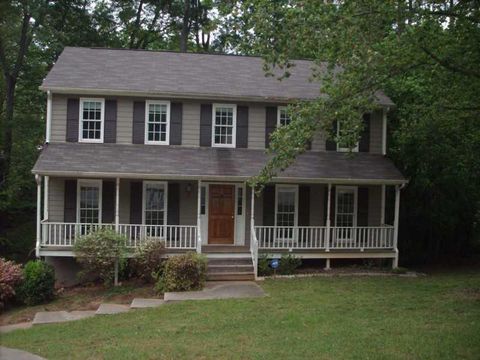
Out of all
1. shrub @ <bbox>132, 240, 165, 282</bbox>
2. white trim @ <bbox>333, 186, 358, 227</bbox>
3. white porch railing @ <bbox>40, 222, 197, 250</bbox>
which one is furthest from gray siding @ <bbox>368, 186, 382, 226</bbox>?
shrub @ <bbox>132, 240, 165, 282</bbox>

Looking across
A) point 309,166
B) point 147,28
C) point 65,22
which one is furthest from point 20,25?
point 309,166

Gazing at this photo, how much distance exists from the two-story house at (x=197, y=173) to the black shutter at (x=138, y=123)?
3cm

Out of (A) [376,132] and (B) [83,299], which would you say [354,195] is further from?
(B) [83,299]

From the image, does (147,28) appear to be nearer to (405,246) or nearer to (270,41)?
(405,246)

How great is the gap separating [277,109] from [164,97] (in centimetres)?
383

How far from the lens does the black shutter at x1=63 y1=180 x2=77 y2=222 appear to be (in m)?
17.6

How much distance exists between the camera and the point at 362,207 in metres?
19.0

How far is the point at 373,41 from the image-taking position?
12.1 m

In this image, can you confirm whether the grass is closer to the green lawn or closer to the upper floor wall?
the green lawn

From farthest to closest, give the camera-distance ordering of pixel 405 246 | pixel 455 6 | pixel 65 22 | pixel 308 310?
pixel 65 22, pixel 405 246, pixel 455 6, pixel 308 310

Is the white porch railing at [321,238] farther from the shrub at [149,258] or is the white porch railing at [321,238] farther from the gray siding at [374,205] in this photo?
the shrub at [149,258]

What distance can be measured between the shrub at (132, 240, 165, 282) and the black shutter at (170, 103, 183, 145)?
A: 3.93 metres

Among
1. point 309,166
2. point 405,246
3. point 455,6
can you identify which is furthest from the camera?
point 405,246

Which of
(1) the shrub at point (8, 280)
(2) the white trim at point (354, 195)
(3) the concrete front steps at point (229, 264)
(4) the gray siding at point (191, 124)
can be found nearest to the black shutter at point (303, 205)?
(2) the white trim at point (354, 195)
